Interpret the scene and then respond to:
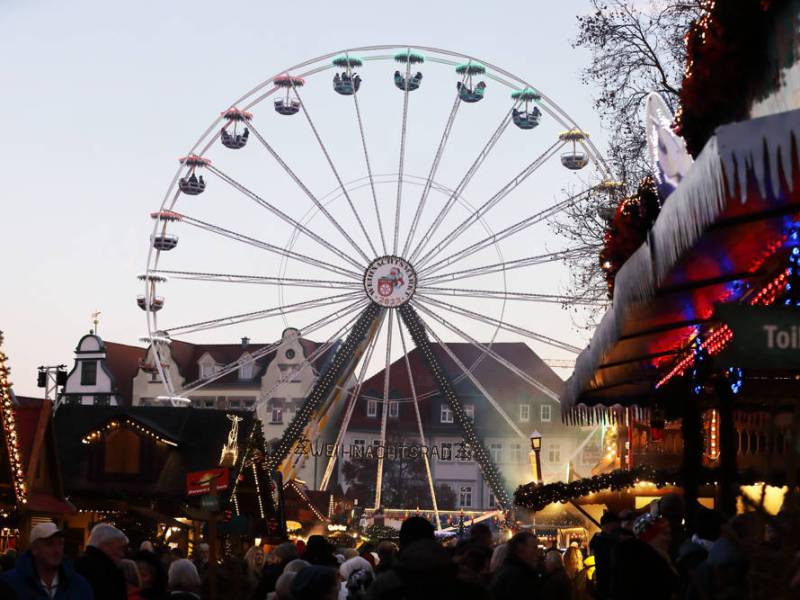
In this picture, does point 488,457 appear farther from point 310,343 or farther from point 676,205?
point 310,343

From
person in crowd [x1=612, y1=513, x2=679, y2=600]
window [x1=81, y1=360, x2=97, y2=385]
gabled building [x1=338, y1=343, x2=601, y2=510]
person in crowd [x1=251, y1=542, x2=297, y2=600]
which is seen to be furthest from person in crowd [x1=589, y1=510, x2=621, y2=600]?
gabled building [x1=338, y1=343, x2=601, y2=510]

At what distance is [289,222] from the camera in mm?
40500

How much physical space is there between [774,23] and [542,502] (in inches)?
516

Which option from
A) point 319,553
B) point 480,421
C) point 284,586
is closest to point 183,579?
point 284,586

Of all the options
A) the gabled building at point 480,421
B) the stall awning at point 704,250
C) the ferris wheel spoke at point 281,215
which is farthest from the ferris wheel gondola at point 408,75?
the gabled building at point 480,421

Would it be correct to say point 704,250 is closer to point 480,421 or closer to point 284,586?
point 284,586

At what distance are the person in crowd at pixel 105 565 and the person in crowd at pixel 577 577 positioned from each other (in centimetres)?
413

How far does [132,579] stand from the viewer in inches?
363

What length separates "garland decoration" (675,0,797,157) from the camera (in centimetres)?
819

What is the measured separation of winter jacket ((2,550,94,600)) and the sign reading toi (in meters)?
3.28

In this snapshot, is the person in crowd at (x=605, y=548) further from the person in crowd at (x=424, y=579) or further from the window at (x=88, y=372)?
the window at (x=88, y=372)

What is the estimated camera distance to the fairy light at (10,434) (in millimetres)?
16516

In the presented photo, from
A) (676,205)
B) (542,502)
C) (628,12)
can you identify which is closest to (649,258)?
(676,205)

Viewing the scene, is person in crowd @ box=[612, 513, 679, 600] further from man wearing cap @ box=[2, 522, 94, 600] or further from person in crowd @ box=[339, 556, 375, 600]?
person in crowd @ box=[339, 556, 375, 600]
